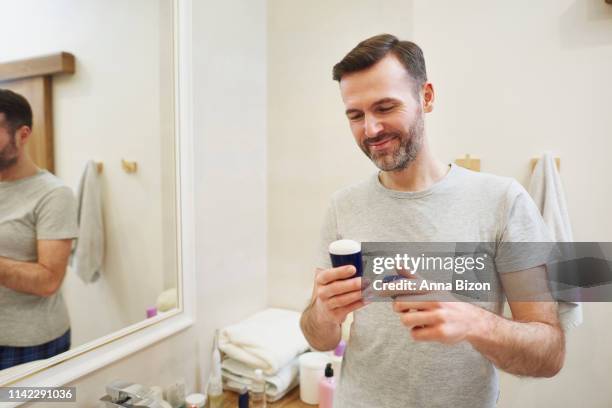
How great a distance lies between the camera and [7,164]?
82 centimetres

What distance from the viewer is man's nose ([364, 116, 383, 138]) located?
2.72 ft

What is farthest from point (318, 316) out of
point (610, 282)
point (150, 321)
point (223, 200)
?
point (610, 282)

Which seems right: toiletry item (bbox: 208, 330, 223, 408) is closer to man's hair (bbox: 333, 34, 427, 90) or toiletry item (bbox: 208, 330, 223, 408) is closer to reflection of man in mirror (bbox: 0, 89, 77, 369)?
reflection of man in mirror (bbox: 0, 89, 77, 369)

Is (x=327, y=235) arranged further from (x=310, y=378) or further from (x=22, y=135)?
(x=22, y=135)

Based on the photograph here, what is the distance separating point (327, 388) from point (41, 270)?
0.84 meters

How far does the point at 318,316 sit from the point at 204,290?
59 centimetres

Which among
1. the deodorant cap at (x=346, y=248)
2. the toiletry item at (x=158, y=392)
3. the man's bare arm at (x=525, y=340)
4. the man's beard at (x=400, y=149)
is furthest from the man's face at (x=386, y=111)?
the toiletry item at (x=158, y=392)

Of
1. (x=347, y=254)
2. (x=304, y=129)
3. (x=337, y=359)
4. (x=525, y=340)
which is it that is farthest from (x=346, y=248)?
(x=304, y=129)

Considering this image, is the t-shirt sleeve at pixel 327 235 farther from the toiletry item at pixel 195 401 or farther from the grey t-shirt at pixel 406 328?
the toiletry item at pixel 195 401

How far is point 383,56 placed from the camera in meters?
0.84

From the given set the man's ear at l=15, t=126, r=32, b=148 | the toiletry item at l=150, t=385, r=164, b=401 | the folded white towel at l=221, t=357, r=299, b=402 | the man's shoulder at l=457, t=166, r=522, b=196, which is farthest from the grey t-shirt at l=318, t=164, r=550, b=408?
the man's ear at l=15, t=126, r=32, b=148

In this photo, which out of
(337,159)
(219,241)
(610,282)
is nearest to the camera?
(610,282)

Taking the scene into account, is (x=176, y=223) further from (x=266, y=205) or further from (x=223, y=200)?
(x=266, y=205)

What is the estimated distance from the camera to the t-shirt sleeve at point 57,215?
2.96ft
